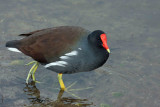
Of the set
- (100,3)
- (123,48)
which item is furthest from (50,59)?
(100,3)

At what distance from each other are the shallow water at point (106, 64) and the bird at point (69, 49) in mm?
482

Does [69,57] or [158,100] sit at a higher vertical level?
[69,57]

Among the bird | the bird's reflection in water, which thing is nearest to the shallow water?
the bird's reflection in water

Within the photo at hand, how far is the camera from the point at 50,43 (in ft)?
13.8

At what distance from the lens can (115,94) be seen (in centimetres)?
443

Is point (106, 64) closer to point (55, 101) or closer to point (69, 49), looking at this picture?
point (69, 49)

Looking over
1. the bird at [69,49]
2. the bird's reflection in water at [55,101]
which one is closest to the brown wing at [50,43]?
the bird at [69,49]

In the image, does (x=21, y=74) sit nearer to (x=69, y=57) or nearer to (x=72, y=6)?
(x=69, y=57)

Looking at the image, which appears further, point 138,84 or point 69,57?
point 138,84

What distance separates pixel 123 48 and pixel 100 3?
82.6 inches

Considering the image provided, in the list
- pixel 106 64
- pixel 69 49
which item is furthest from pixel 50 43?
pixel 106 64

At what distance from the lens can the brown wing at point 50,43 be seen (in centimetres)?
417

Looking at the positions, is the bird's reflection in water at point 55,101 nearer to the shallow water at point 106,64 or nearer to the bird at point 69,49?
the shallow water at point 106,64

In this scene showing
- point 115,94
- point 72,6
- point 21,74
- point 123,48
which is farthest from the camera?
point 72,6
